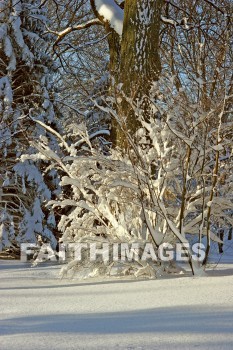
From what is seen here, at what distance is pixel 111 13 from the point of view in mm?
7902

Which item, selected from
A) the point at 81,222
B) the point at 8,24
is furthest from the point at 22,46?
the point at 81,222

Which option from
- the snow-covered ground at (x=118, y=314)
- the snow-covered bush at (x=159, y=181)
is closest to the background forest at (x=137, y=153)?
the snow-covered bush at (x=159, y=181)

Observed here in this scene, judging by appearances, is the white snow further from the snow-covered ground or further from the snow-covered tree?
the snow-covered ground

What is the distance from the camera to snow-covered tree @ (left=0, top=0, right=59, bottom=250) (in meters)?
10.4

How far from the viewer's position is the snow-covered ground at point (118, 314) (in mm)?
2654

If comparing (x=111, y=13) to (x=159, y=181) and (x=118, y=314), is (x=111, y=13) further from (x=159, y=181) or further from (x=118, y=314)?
(x=118, y=314)

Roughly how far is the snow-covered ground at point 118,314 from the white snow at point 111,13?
3.93 meters

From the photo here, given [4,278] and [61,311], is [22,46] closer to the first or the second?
[4,278]

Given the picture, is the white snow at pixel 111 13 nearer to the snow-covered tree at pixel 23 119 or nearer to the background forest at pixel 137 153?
the background forest at pixel 137 153

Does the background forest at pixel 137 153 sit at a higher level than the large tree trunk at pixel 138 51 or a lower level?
lower

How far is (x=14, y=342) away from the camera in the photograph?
269 cm

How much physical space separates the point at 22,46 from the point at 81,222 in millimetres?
6002

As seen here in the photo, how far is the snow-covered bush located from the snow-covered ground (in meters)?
0.53

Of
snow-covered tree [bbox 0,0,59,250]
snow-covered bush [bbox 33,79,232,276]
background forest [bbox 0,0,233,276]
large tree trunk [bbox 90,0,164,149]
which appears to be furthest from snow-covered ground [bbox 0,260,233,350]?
snow-covered tree [bbox 0,0,59,250]
